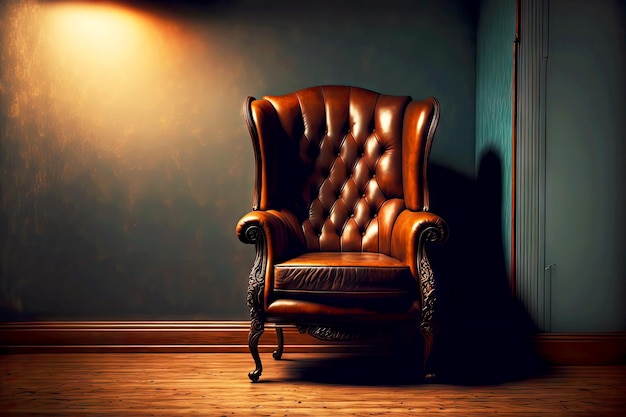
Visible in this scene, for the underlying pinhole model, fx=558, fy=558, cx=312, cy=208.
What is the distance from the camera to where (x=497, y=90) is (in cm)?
274

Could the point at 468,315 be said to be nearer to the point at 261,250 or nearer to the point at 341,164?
the point at 341,164

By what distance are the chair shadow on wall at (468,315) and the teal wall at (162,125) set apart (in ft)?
0.46

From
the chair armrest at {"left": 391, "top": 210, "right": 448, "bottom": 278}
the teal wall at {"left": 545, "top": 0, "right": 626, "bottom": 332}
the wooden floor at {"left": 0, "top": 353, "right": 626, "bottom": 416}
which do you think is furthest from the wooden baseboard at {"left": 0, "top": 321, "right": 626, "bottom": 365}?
the teal wall at {"left": 545, "top": 0, "right": 626, "bottom": 332}

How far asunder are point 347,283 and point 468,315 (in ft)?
3.52

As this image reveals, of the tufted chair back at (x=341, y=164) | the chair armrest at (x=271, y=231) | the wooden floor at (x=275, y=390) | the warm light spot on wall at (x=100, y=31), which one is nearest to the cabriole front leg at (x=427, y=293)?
the wooden floor at (x=275, y=390)

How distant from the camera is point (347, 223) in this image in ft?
9.04

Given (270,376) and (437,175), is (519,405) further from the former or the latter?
(437,175)

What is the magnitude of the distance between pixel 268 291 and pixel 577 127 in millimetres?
1583

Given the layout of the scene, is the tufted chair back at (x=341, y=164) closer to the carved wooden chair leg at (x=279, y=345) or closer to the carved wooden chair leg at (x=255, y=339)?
the carved wooden chair leg at (x=279, y=345)

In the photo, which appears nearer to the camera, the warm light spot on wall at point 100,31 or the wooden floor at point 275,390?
the wooden floor at point 275,390

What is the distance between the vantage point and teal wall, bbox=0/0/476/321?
9.48 feet

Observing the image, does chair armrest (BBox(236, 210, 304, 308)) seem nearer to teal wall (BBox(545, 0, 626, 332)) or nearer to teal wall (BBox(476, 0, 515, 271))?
teal wall (BBox(476, 0, 515, 271))

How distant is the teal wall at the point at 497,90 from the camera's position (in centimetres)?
261

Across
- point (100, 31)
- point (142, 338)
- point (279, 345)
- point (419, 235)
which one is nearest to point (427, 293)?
point (419, 235)
